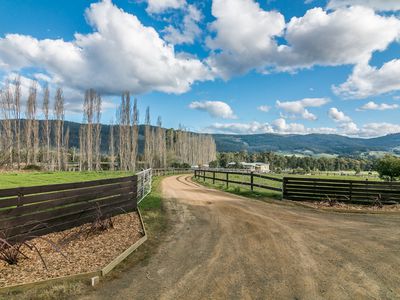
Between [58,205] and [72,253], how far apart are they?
5.24 ft

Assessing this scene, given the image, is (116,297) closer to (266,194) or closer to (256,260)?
(256,260)

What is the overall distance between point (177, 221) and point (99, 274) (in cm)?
475

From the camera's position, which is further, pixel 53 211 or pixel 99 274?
pixel 53 211

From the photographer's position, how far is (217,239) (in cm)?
772

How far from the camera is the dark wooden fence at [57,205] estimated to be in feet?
20.3

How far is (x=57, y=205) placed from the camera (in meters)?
7.41

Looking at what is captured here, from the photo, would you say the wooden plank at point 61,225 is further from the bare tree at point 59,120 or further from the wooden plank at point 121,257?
the bare tree at point 59,120

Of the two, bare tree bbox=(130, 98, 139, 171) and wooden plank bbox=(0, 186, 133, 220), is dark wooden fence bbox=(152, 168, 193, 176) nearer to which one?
bare tree bbox=(130, 98, 139, 171)

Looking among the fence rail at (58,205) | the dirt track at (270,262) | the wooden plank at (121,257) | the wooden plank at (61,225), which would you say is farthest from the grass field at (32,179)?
the dirt track at (270,262)

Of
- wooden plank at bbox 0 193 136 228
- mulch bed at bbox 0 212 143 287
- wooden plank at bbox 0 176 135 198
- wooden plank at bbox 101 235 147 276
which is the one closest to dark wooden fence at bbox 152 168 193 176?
wooden plank at bbox 0 193 136 228

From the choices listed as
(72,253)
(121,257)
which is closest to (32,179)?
(72,253)

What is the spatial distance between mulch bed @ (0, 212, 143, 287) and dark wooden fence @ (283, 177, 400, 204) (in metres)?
9.06

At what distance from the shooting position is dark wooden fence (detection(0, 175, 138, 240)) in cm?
620

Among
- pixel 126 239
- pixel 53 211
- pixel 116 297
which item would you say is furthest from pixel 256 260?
pixel 53 211
